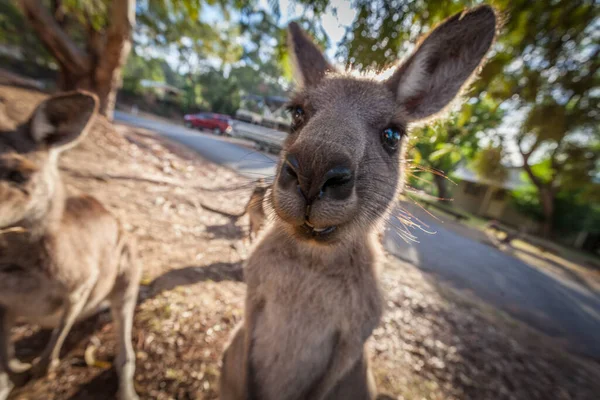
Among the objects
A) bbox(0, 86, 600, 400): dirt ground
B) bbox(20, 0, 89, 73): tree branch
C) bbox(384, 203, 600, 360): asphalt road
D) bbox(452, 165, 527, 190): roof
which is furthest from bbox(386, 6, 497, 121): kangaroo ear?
bbox(452, 165, 527, 190): roof

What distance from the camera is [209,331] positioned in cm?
271

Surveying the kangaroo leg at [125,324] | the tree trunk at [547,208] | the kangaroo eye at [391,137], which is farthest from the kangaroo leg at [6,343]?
the tree trunk at [547,208]

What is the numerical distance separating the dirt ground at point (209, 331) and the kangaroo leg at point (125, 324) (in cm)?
11

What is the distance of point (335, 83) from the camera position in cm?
163

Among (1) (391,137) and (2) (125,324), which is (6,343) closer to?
(2) (125,324)

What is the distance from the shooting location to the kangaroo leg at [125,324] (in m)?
2.04

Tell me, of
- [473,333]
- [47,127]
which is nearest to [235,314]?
[47,127]

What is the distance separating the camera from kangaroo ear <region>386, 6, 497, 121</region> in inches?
56.7

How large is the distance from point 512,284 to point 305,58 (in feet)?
28.5

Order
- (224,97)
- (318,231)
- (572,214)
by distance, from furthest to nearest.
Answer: (572,214)
(224,97)
(318,231)

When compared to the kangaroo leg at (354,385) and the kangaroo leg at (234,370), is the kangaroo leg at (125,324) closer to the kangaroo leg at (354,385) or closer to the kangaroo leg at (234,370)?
the kangaroo leg at (234,370)

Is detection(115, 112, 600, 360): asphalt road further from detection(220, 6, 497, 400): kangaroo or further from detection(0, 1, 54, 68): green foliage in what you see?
detection(0, 1, 54, 68): green foliage

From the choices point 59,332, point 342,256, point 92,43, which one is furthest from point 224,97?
point 342,256

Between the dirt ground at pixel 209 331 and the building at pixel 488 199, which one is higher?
the building at pixel 488 199
